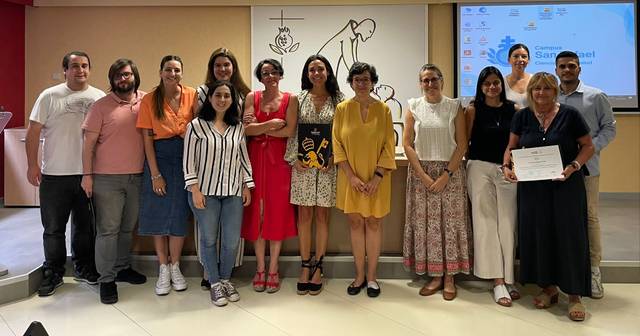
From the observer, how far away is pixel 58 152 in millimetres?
2932

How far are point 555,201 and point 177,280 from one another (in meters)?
2.39

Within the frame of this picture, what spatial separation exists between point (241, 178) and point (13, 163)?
399 centimetres

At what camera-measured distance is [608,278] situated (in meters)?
3.19

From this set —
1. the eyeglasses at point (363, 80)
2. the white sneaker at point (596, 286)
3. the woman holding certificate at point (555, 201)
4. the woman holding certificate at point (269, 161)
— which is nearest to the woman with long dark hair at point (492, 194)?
the woman holding certificate at point (555, 201)

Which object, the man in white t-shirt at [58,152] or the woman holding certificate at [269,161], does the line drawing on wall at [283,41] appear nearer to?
the woman holding certificate at [269,161]

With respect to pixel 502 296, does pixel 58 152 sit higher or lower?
higher

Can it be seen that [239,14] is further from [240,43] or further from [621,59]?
[621,59]

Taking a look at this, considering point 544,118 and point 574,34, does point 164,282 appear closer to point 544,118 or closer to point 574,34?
point 544,118

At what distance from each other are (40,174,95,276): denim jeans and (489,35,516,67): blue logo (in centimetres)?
467

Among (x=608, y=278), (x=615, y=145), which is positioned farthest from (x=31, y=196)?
(x=615, y=145)

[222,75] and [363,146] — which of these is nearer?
[363,146]

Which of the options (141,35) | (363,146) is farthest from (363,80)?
(141,35)

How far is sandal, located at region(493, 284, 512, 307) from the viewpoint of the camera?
2809 millimetres

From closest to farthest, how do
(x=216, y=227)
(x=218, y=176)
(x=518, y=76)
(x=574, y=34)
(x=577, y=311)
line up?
(x=577, y=311), (x=218, y=176), (x=216, y=227), (x=518, y=76), (x=574, y=34)
